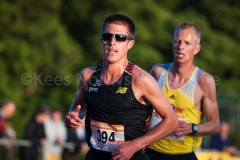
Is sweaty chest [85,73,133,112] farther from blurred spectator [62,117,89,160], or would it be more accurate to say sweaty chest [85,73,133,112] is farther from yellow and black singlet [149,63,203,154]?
blurred spectator [62,117,89,160]

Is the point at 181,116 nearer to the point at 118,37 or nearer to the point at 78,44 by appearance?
the point at 118,37

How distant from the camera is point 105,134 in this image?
18.4 feet

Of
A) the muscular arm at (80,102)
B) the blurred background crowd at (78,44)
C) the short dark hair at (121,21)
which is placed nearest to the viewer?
the muscular arm at (80,102)

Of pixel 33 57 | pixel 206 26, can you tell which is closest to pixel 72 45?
pixel 33 57

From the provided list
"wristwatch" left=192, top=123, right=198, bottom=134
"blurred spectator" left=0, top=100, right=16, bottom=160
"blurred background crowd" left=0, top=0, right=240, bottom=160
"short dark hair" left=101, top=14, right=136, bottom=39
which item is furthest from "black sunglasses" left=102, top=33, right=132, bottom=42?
"blurred background crowd" left=0, top=0, right=240, bottom=160

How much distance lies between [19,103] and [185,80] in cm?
1930

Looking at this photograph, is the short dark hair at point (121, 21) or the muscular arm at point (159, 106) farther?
the short dark hair at point (121, 21)

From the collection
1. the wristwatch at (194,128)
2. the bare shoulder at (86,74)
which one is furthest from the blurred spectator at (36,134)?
the bare shoulder at (86,74)

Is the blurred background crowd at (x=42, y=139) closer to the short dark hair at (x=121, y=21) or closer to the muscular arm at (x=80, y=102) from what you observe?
the muscular arm at (x=80, y=102)

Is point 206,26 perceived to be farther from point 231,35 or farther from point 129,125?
point 129,125

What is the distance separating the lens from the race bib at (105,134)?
18.2 ft

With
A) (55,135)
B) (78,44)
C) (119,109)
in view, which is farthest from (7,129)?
(78,44)

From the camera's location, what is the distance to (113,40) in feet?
18.6

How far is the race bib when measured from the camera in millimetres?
5562
